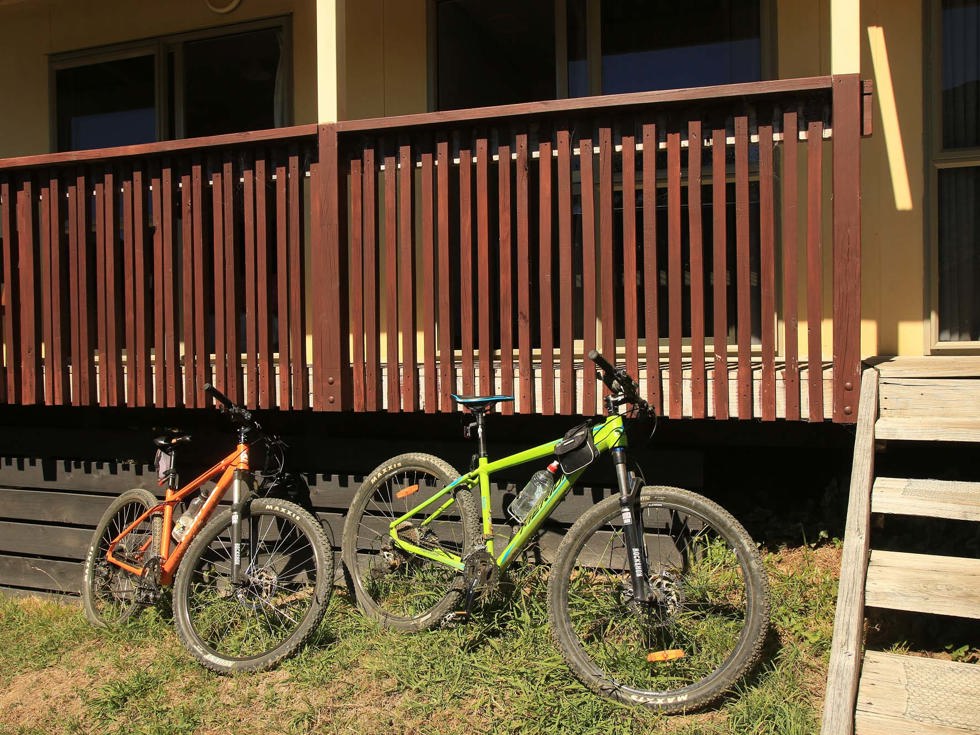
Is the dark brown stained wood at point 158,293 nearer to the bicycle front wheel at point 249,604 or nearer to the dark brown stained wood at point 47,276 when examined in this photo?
the dark brown stained wood at point 47,276

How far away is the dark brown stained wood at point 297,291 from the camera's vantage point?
3.80 m

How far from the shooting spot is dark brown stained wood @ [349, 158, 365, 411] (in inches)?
147

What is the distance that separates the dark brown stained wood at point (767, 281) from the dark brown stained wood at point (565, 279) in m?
0.79

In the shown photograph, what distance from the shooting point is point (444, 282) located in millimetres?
3621

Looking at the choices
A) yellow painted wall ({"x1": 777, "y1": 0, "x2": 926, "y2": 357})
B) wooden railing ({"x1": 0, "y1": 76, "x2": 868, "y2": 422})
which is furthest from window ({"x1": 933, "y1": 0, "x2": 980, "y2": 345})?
wooden railing ({"x1": 0, "y1": 76, "x2": 868, "y2": 422})

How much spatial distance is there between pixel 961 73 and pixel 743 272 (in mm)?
2313

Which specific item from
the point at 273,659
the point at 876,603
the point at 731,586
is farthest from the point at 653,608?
the point at 273,659

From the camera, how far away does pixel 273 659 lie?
3201 millimetres

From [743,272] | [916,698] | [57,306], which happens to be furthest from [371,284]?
[916,698]

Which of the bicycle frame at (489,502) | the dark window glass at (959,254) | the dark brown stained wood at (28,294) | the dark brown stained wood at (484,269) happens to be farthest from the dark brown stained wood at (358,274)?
the dark window glass at (959,254)

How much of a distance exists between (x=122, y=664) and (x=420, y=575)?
136 centimetres

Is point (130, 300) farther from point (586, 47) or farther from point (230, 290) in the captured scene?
point (586, 47)

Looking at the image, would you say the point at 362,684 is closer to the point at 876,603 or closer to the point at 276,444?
the point at 276,444

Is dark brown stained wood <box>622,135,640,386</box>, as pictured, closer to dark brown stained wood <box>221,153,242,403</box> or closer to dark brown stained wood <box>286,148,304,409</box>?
dark brown stained wood <box>286,148,304,409</box>
